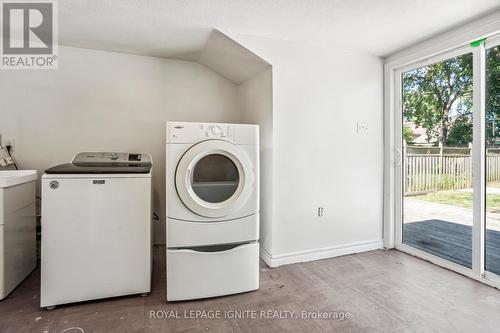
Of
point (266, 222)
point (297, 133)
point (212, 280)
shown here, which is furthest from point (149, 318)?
point (297, 133)

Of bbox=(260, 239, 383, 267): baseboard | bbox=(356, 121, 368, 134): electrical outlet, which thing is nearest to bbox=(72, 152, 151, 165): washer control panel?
bbox=(260, 239, 383, 267): baseboard

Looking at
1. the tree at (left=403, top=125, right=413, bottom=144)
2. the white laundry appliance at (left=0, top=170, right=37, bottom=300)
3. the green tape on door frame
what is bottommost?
the white laundry appliance at (left=0, top=170, right=37, bottom=300)

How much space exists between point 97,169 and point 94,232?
16.2 inches

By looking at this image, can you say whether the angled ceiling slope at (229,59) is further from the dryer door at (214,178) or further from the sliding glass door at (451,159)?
the sliding glass door at (451,159)

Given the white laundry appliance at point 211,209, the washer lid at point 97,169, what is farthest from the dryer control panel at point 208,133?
the washer lid at point 97,169

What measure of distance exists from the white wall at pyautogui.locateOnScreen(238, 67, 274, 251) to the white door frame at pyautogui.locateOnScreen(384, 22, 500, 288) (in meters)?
1.31

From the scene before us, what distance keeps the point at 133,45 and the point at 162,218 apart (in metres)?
1.72

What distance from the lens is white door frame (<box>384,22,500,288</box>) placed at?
7.01 feet

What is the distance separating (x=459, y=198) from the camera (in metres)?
2.38

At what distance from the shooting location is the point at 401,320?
167 cm

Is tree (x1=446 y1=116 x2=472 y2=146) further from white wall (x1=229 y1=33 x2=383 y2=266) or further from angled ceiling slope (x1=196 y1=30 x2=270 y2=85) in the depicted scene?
angled ceiling slope (x1=196 y1=30 x2=270 y2=85)

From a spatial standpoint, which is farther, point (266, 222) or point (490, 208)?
point (266, 222)

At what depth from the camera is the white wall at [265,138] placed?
8.13ft

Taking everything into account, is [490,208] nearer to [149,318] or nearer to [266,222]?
[266,222]
